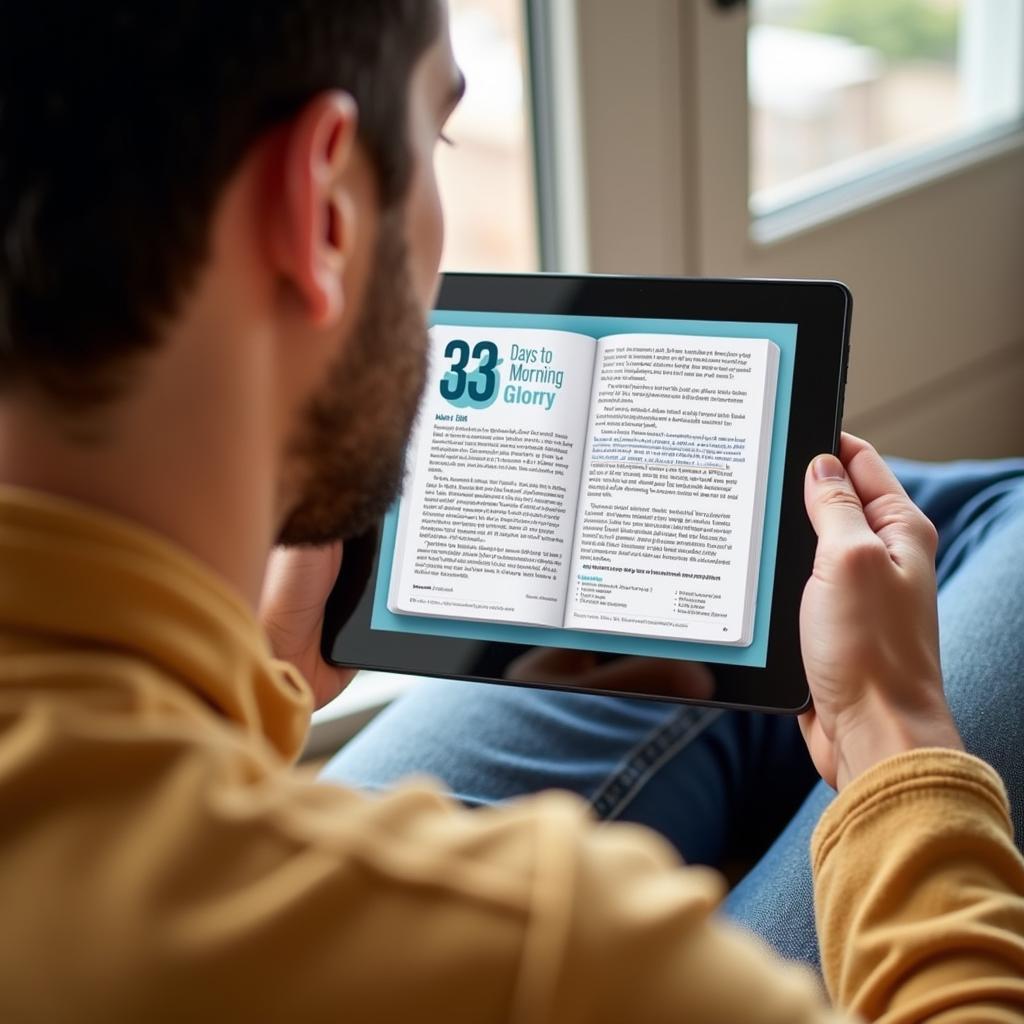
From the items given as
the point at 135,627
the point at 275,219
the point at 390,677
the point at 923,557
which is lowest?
the point at 390,677

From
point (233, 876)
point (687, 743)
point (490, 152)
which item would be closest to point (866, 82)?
point (490, 152)

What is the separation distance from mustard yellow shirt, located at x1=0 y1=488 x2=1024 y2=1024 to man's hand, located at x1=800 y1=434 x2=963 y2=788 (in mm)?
285

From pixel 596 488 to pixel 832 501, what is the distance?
0.51ft

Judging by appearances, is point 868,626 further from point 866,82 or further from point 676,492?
point 866,82

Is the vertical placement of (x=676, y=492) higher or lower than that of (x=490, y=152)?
lower

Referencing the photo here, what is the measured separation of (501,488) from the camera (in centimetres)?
90

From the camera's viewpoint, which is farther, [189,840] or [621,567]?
[621,567]

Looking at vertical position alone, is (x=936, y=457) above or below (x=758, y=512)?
below

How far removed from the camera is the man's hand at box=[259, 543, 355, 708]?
36.9 inches

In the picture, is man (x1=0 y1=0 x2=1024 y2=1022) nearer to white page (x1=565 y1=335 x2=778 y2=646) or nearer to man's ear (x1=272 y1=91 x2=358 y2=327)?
man's ear (x1=272 y1=91 x2=358 y2=327)

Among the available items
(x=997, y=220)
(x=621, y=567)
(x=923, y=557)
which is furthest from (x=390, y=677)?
(x=997, y=220)

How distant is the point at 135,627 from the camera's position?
0.47 metres

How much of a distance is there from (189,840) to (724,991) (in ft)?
0.59

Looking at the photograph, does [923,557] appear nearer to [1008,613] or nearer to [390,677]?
[1008,613]
